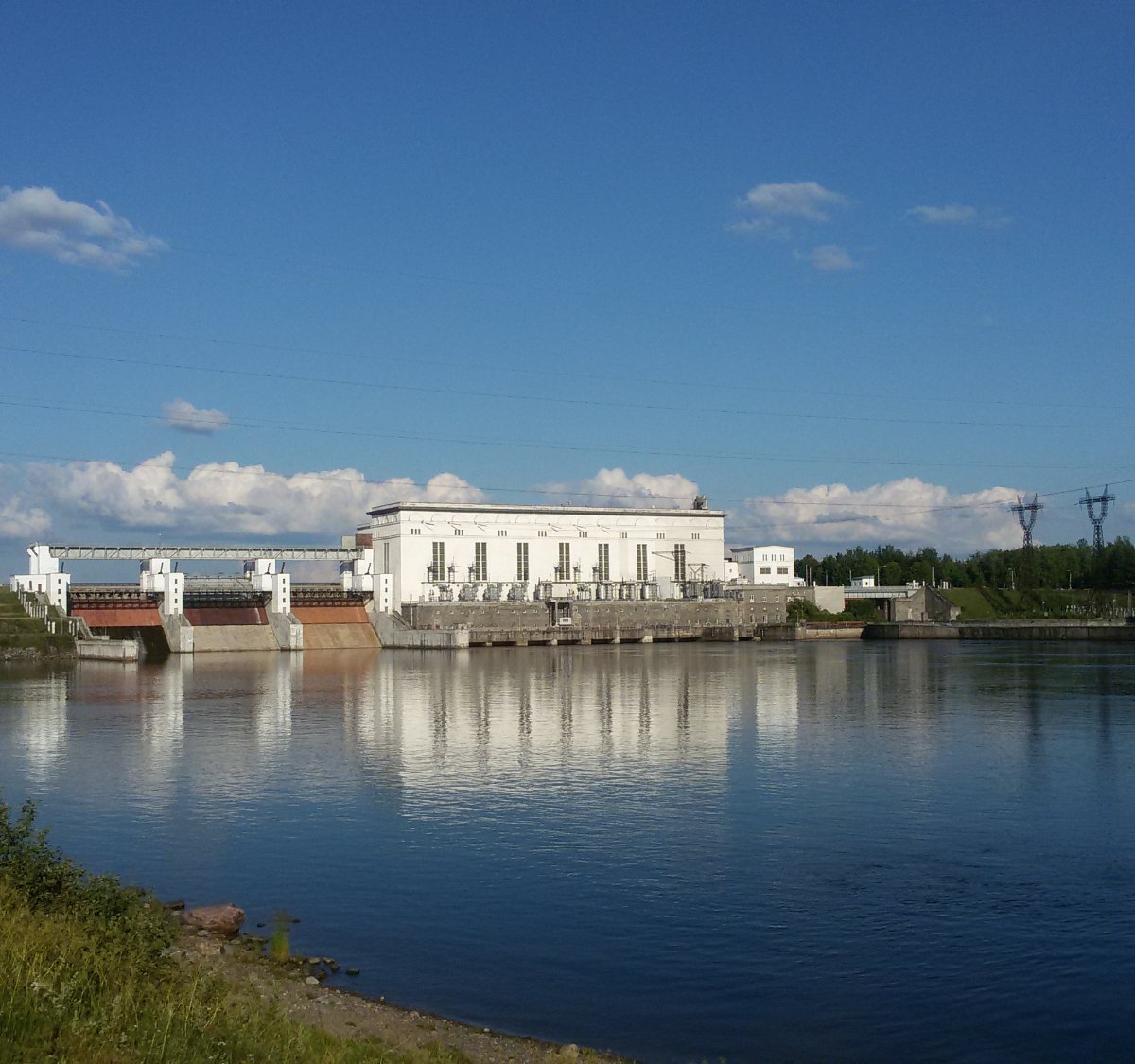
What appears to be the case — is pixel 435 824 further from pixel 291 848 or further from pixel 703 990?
pixel 703 990

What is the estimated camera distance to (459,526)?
3866 inches

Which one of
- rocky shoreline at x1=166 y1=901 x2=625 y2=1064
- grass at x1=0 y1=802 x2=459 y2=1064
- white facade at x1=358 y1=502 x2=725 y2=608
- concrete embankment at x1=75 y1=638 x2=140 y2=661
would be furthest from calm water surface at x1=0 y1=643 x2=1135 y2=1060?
white facade at x1=358 y1=502 x2=725 y2=608

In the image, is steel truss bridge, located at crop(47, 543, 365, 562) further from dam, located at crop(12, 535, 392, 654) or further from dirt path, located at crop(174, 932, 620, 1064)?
dirt path, located at crop(174, 932, 620, 1064)

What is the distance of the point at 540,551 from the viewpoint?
101 meters

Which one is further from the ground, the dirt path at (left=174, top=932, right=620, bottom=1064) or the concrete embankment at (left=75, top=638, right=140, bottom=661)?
the concrete embankment at (left=75, top=638, right=140, bottom=661)

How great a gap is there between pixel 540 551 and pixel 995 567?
7217cm

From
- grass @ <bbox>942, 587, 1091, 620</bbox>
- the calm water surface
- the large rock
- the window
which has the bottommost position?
the calm water surface

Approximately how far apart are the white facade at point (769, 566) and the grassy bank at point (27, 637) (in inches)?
2465

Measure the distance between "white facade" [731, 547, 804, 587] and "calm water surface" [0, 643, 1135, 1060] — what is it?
2946 inches

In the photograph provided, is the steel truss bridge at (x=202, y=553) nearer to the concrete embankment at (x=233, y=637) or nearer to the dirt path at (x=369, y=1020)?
the concrete embankment at (x=233, y=637)

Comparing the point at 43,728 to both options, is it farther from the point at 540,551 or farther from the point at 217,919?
the point at 540,551

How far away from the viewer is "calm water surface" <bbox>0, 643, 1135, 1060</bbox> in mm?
12180

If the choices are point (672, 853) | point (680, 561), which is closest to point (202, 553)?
point (680, 561)

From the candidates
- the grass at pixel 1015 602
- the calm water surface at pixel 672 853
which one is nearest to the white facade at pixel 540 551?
the grass at pixel 1015 602
